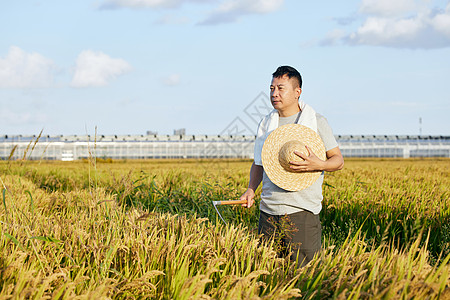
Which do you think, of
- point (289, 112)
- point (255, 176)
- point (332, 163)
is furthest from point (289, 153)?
point (255, 176)

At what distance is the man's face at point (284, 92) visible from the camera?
323 cm

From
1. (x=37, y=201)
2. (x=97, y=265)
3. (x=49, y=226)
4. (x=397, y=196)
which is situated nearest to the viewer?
(x=97, y=265)

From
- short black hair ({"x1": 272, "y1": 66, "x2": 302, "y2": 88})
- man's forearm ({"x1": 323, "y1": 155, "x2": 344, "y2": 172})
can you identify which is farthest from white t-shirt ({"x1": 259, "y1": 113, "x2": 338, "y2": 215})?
short black hair ({"x1": 272, "y1": 66, "x2": 302, "y2": 88})

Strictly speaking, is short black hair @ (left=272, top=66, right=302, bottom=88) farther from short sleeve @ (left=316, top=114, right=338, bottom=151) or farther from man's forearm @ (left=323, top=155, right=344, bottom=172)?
man's forearm @ (left=323, top=155, right=344, bottom=172)

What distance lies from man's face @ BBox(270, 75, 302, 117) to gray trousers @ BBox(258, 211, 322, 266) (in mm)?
847

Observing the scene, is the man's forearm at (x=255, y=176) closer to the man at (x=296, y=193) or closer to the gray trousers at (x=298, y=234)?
the man at (x=296, y=193)

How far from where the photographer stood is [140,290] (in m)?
2.17

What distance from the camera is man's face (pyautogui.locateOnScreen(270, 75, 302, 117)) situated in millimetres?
3234

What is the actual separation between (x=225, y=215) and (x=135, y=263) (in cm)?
317

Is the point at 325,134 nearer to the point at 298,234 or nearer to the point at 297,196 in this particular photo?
the point at 297,196

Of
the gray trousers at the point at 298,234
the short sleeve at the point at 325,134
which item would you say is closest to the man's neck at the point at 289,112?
the short sleeve at the point at 325,134

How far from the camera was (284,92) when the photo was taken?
3244 mm

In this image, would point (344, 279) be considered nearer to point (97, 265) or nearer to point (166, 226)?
point (97, 265)

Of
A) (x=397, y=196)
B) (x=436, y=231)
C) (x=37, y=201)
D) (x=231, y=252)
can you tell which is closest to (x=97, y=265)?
(x=231, y=252)
